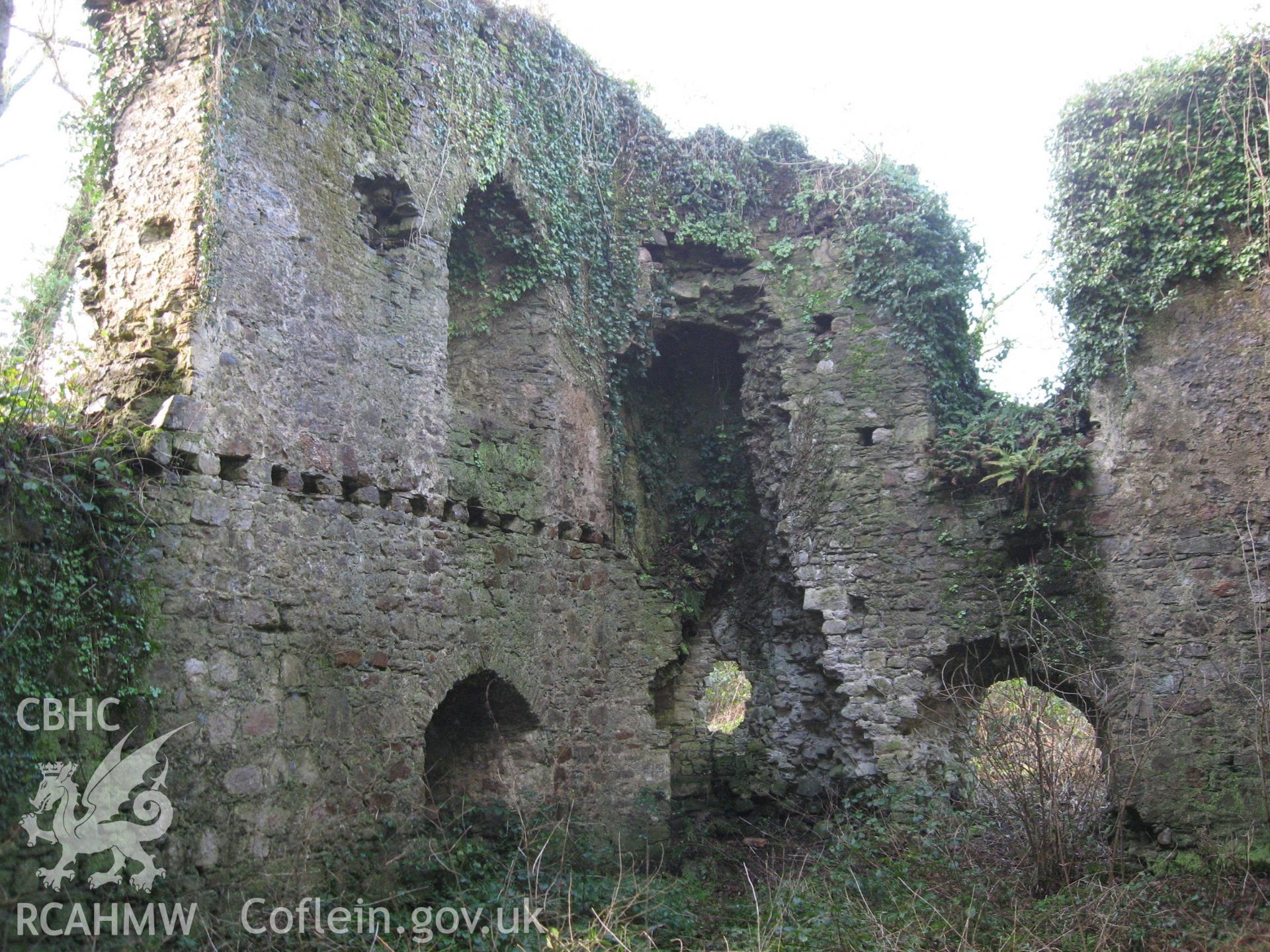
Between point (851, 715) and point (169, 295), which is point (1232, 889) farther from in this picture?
point (169, 295)

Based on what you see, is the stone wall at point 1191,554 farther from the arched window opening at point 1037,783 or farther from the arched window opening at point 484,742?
the arched window opening at point 484,742

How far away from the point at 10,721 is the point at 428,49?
238 inches

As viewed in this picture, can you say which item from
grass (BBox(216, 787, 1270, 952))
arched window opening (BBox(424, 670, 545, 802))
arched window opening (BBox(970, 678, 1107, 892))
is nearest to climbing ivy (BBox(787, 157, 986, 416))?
arched window opening (BBox(970, 678, 1107, 892))

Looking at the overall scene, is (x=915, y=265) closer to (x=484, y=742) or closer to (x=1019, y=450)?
(x=1019, y=450)

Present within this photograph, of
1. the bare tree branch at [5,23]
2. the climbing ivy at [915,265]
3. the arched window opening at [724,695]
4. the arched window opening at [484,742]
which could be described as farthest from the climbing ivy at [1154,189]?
the arched window opening at [724,695]

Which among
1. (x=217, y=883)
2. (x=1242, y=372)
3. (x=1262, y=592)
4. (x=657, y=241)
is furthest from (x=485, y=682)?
(x=1242, y=372)

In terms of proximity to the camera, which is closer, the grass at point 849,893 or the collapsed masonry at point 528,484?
the grass at point 849,893

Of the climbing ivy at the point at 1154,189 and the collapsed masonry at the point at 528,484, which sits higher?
the climbing ivy at the point at 1154,189

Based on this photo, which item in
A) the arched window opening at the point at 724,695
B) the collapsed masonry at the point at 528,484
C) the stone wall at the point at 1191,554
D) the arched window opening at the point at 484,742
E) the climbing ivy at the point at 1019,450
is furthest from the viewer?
the arched window opening at the point at 724,695

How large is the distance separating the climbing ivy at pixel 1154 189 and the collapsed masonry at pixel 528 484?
0.37 m

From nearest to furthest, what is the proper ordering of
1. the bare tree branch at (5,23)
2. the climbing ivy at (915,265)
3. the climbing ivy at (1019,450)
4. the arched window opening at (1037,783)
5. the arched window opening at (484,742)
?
the bare tree branch at (5,23)
the arched window opening at (1037,783)
the arched window opening at (484,742)
the climbing ivy at (1019,450)
the climbing ivy at (915,265)

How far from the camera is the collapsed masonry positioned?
19.6ft

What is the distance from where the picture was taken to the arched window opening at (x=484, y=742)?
25.0 feet

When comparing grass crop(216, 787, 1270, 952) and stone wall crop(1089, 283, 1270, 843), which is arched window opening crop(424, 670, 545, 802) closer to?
grass crop(216, 787, 1270, 952)
